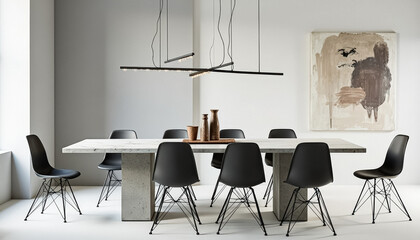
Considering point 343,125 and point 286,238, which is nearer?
point 286,238

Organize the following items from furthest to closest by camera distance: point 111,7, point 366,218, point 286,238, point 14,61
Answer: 1. point 111,7
2. point 14,61
3. point 366,218
4. point 286,238

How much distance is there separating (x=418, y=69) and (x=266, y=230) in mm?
3916

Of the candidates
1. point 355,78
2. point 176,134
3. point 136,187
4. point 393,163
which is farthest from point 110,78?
point 393,163

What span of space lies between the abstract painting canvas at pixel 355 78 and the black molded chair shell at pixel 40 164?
141 inches

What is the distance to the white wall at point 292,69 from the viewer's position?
6.80 m

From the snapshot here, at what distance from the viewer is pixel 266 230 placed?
14.3ft

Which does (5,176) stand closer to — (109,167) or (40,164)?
(40,164)

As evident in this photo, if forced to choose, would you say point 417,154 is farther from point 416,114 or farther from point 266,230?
point 266,230

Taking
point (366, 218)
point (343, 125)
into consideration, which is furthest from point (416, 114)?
point (366, 218)

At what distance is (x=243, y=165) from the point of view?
13.7 feet

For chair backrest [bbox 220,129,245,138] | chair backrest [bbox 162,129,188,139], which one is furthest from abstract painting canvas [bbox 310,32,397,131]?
chair backrest [bbox 162,129,188,139]

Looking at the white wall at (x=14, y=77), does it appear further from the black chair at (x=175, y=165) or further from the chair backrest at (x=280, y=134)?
the chair backrest at (x=280, y=134)

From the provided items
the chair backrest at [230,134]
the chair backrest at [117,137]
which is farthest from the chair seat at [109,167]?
the chair backrest at [230,134]

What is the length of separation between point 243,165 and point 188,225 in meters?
0.85
